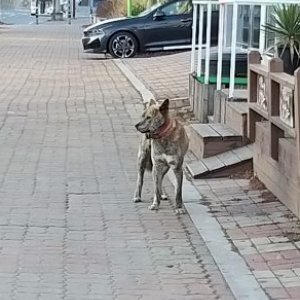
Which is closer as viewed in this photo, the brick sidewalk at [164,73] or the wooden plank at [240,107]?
the wooden plank at [240,107]

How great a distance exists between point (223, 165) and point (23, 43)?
26.3 meters

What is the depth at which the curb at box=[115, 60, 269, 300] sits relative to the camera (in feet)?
20.6

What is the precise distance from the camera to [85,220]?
8.40 meters

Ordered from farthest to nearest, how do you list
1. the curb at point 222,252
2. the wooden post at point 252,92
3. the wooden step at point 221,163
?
the wooden step at point 221,163 < the wooden post at point 252,92 < the curb at point 222,252

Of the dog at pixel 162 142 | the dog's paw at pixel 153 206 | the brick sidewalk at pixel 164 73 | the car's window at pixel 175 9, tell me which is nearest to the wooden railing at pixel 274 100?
the dog at pixel 162 142

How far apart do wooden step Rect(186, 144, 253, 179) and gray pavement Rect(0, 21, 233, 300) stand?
604 millimetres

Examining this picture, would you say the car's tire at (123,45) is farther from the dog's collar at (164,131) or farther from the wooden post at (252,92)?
the dog's collar at (164,131)

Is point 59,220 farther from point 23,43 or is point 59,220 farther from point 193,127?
point 23,43

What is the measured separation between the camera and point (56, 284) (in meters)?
6.40

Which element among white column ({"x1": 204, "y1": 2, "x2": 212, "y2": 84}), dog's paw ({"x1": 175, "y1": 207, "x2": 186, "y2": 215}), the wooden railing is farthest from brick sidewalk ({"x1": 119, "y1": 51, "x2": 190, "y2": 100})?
dog's paw ({"x1": 175, "y1": 207, "x2": 186, "y2": 215})

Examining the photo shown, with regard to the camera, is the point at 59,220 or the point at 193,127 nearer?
the point at 59,220

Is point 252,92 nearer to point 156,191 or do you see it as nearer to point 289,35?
point 289,35

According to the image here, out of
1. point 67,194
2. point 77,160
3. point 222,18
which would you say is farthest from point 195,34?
point 67,194

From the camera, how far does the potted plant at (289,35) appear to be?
1155cm
